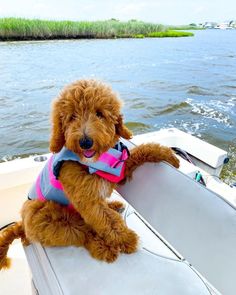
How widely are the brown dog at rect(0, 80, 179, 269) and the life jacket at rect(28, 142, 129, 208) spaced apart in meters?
0.02

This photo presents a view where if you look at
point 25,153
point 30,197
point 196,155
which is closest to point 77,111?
point 30,197

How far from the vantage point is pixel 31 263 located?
3.93 feet

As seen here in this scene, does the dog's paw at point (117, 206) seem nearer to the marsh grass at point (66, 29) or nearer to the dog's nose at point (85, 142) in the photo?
the dog's nose at point (85, 142)

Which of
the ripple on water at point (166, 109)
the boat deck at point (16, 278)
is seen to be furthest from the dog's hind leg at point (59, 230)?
the ripple on water at point (166, 109)

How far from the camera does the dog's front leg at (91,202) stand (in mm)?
1163

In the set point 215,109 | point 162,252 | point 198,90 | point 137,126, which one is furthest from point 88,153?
point 198,90

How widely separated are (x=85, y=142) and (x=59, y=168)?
0.23 m

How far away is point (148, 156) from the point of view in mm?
1354

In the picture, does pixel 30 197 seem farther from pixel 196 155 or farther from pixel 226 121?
pixel 226 121

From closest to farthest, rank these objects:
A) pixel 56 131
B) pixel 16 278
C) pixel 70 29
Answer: pixel 56 131
pixel 16 278
pixel 70 29

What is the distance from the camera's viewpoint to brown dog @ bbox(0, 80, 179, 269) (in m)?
1.05

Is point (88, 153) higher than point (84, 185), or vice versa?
point (88, 153)

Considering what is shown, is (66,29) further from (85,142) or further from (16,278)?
(85,142)

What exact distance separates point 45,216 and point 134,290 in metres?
0.48
